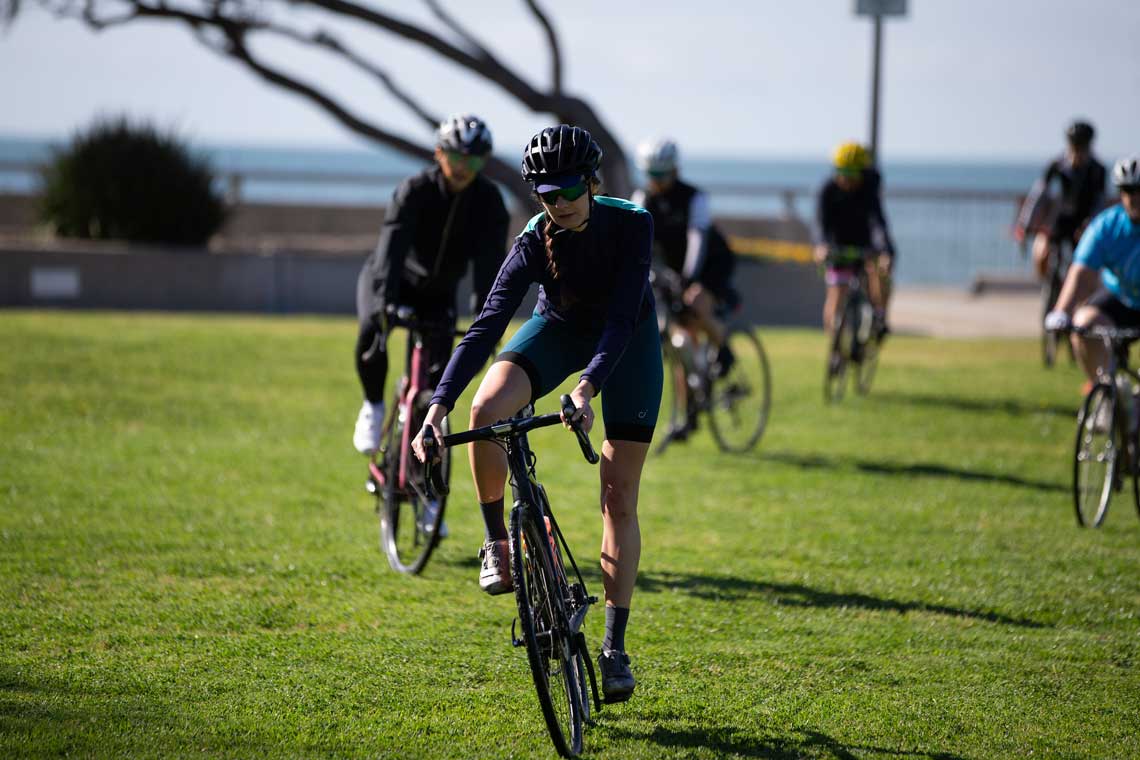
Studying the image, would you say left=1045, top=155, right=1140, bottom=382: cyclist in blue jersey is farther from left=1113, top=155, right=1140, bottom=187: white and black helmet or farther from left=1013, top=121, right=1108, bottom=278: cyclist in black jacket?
left=1013, top=121, right=1108, bottom=278: cyclist in black jacket

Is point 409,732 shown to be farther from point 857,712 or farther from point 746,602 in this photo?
point 746,602

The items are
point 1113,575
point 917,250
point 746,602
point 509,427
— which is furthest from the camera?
point 917,250

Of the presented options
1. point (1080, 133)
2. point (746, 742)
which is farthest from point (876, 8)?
point (746, 742)

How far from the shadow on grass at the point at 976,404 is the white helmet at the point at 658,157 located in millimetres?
4562

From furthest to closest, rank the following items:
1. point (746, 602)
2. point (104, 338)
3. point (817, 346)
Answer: point (817, 346) → point (104, 338) → point (746, 602)

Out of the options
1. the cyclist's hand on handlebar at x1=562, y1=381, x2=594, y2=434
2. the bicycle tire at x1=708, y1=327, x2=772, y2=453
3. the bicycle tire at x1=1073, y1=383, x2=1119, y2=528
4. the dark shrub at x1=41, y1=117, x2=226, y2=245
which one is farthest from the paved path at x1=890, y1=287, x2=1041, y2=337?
the cyclist's hand on handlebar at x1=562, y1=381, x2=594, y2=434

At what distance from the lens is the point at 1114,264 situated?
8117 mm

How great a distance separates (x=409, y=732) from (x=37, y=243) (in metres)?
16.7

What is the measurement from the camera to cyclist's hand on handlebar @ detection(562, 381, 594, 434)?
173 inches

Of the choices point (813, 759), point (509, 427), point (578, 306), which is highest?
point (578, 306)

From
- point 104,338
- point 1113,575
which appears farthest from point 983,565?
point 104,338

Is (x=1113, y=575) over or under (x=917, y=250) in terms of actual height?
under

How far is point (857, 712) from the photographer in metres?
5.28

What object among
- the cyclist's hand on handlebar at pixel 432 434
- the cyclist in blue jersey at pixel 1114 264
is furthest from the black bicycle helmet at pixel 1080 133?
the cyclist's hand on handlebar at pixel 432 434
